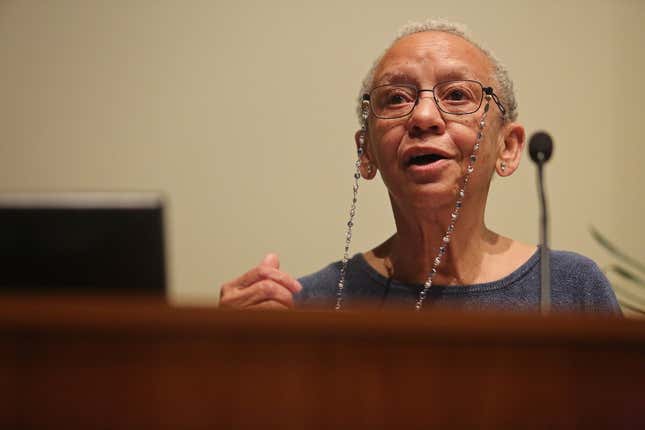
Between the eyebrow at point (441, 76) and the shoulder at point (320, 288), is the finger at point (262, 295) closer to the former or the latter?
the shoulder at point (320, 288)

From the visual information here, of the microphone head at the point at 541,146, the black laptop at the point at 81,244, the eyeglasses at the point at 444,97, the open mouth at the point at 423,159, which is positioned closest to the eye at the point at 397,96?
the eyeglasses at the point at 444,97

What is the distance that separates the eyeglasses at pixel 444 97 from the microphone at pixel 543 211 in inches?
4.5

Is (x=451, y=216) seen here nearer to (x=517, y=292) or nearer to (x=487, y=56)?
(x=517, y=292)

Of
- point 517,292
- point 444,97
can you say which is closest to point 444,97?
point 444,97

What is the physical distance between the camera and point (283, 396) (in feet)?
1.25

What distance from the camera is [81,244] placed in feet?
→ 1.84

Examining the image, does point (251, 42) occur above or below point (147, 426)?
above

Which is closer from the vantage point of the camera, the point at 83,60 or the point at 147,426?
the point at 147,426

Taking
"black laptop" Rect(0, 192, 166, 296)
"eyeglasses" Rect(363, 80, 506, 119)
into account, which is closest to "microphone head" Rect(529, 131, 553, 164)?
"eyeglasses" Rect(363, 80, 506, 119)

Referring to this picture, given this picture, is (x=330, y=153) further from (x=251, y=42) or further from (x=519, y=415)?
(x=519, y=415)

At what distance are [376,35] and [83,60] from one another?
0.79 m

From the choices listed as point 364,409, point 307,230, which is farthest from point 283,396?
point 307,230

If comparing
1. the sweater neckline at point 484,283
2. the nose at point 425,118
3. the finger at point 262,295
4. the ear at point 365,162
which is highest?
the nose at point 425,118

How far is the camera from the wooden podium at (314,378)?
1.25 feet
